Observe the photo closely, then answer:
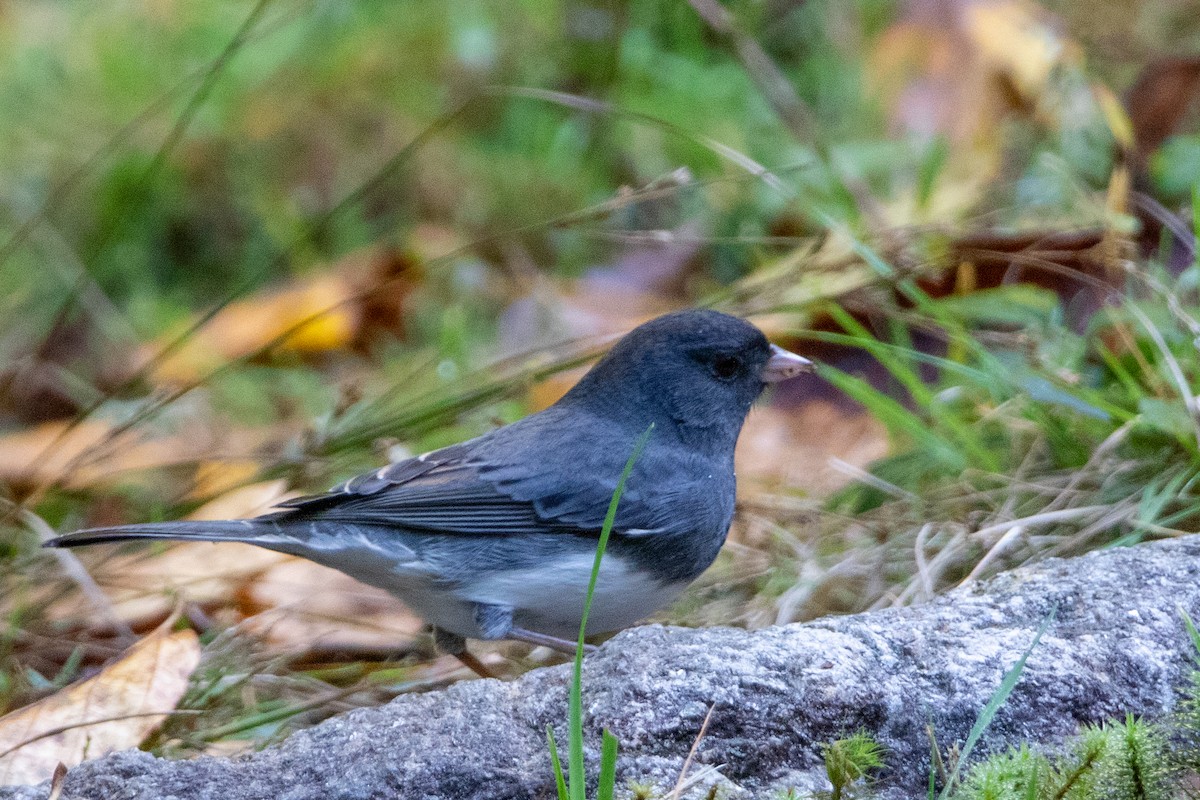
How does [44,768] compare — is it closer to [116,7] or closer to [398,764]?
[398,764]

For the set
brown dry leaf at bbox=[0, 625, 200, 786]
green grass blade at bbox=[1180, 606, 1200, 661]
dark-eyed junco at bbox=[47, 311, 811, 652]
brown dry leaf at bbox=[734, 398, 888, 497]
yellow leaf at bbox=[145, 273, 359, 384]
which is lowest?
brown dry leaf at bbox=[734, 398, 888, 497]

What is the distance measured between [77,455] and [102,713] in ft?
4.13

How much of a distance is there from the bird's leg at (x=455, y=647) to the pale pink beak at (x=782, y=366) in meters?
0.80

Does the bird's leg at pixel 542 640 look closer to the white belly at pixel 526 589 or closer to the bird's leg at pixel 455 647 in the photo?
the white belly at pixel 526 589

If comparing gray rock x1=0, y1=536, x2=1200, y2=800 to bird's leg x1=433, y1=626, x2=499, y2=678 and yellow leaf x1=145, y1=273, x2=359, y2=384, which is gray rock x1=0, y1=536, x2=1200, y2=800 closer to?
bird's leg x1=433, y1=626, x2=499, y2=678

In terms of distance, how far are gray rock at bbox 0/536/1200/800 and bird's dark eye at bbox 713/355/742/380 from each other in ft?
2.72

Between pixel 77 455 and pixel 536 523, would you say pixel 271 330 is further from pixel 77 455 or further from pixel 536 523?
pixel 536 523

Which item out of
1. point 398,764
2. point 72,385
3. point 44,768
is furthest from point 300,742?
point 72,385

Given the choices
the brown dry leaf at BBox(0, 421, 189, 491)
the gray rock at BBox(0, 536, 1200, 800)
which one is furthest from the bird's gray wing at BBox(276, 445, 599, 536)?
the brown dry leaf at BBox(0, 421, 189, 491)

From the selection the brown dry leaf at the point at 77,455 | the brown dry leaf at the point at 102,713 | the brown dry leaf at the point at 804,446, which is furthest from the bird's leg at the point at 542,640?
the brown dry leaf at the point at 77,455

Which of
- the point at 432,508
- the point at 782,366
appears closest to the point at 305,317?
the point at 432,508

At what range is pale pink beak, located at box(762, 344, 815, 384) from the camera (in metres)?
2.45

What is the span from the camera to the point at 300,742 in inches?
58.7

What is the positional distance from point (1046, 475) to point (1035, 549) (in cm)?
31
